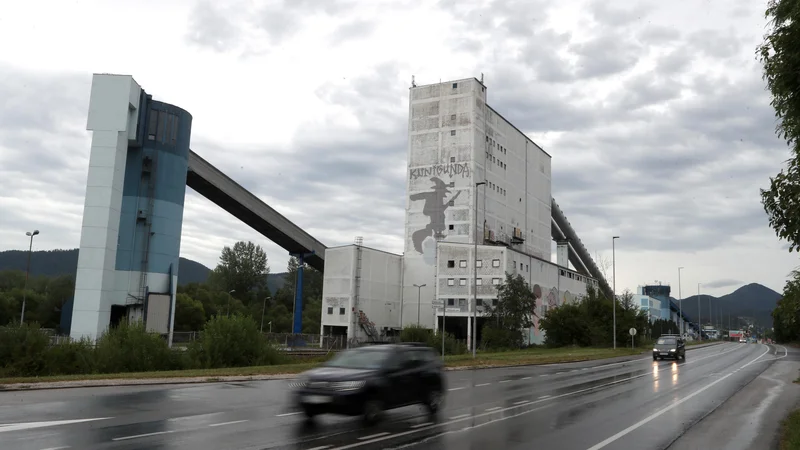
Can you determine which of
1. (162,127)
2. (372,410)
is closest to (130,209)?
(162,127)

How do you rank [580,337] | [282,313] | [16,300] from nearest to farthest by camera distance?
[580,337], [16,300], [282,313]

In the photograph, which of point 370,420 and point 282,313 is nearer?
point 370,420

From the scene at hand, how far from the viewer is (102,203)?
50906 mm

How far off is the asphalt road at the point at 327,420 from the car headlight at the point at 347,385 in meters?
0.77

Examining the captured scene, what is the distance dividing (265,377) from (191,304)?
82326 millimetres

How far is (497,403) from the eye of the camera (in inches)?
693

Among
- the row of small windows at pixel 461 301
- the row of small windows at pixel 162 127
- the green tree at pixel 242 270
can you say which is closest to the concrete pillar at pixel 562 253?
the row of small windows at pixel 461 301

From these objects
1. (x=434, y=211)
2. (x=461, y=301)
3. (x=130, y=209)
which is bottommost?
(x=461, y=301)

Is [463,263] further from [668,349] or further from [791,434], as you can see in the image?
[791,434]

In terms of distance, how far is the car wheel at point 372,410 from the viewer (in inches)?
505

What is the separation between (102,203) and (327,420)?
4413 centimetres

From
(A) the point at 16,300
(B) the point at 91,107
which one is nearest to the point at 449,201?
(B) the point at 91,107

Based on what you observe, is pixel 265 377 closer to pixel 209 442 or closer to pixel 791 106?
pixel 209 442

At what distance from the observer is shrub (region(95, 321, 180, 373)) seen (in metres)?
27.2
